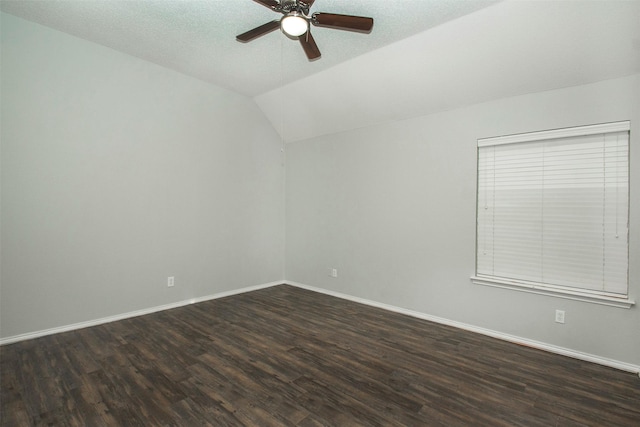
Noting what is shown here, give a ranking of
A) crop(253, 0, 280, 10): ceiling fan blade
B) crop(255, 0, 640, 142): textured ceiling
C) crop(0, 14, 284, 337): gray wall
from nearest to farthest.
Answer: crop(253, 0, 280, 10): ceiling fan blade < crop(255, 0, 640, 142): textured ceiling < crop(0, 14, 284, 337): gray wall

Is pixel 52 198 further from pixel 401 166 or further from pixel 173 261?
pixel 401 166

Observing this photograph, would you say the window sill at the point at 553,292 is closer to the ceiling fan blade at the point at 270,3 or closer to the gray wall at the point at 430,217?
the gray wall at the point at 430,217

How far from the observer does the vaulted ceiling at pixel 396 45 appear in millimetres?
2434

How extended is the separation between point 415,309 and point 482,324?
2.46ft

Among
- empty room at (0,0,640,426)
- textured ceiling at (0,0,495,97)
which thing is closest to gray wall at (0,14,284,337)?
empty room at (0,0,640,426)

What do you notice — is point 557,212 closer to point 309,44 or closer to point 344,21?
point 344,21

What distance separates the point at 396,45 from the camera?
310 centimetres

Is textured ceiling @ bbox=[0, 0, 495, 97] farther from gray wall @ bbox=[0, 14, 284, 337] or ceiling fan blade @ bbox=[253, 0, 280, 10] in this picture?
ceiling fan blade @ bbox=[253, 0, 280, 10]

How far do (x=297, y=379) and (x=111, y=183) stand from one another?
2.90 meters

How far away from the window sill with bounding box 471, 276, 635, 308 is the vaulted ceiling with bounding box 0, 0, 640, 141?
73.5 inches

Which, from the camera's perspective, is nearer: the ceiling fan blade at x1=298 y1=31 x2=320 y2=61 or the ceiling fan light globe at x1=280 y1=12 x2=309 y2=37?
the ceiling fan light globe at x1=280 y1=12 x2=309 y2=37

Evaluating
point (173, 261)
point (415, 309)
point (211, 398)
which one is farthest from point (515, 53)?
point (173, 261)

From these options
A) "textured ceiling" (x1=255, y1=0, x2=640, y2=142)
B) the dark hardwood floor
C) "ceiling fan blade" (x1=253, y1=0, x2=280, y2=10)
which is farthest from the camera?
"textured ceiling" (x1=255, y1=0, x2=640, y2=142)

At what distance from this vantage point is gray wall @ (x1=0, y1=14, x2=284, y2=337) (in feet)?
9.48
